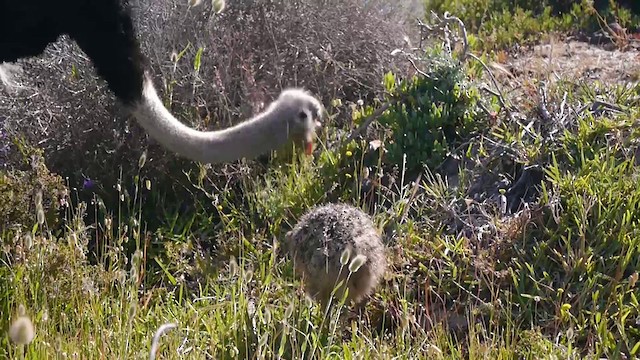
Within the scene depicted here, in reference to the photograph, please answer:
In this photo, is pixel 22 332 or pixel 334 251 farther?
pixel 334 251

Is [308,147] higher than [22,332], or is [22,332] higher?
[22,332]

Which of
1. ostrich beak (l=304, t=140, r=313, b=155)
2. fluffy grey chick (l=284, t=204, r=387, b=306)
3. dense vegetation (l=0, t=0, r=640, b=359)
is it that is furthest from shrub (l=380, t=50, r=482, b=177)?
fluffy grey chick (l=284, t=204, r=387, b=306)

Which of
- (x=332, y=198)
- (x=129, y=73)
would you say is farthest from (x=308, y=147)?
(x=129, y=73)

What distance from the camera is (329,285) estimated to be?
3.15m

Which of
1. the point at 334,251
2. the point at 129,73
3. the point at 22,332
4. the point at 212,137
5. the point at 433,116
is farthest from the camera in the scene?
the point at 433,116

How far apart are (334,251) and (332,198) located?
122cm

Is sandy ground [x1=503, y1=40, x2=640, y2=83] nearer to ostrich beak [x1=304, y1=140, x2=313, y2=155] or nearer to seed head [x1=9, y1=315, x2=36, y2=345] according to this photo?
ostrich beak [x1=304, y1=140, x2=313, y2=155]

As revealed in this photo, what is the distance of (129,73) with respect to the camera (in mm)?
4105

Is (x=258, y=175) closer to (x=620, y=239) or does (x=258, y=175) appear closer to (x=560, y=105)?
(x=560, y=105)

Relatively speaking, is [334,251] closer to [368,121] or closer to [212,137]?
[212,137]

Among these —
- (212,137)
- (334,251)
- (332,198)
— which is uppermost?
(212,137)

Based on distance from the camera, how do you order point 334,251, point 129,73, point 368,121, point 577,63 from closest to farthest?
1. point 334,251
2. point 129,73
3. point 368,121
4. point 577,63

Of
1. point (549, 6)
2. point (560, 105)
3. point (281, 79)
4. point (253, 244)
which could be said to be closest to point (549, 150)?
point (560, 105)

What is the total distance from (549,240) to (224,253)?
53.4 inches
